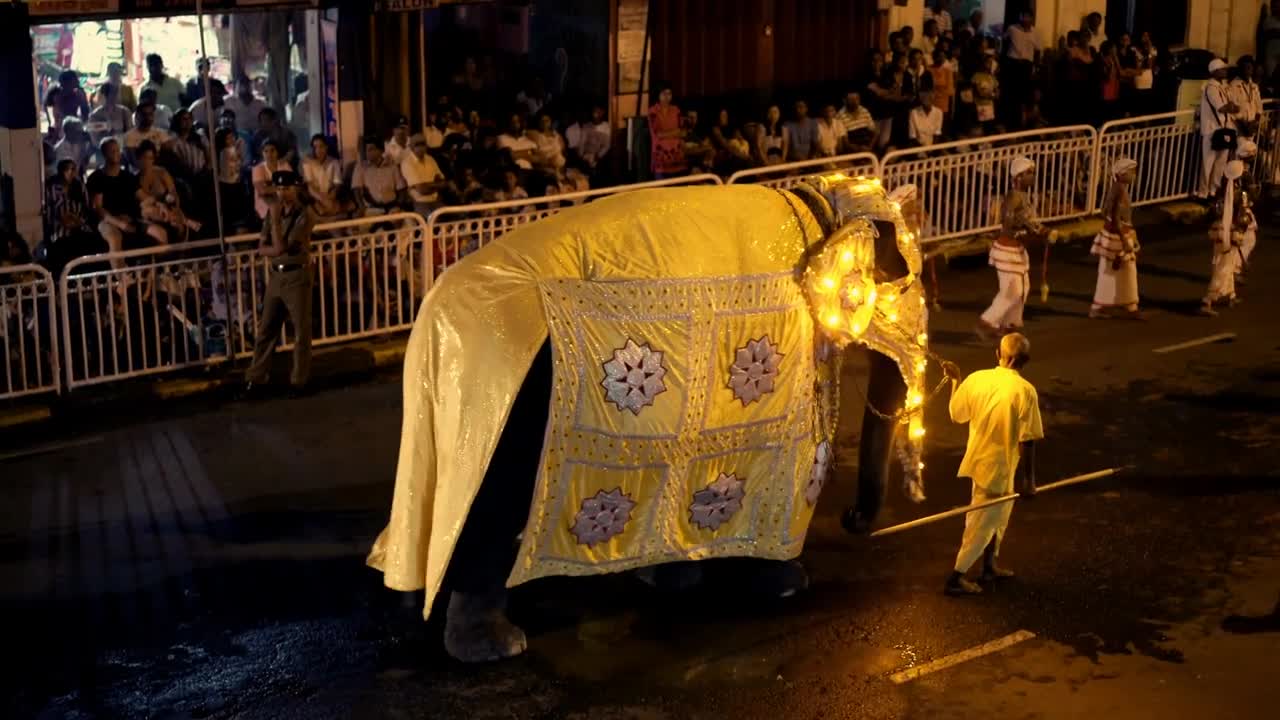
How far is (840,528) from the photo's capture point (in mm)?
10492

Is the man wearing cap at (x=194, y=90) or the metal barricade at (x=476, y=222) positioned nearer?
the metal barricade at (x=476, y=222)

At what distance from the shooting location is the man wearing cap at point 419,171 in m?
15.4

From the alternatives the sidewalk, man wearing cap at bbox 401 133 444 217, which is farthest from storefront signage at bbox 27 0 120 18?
the sidewalk

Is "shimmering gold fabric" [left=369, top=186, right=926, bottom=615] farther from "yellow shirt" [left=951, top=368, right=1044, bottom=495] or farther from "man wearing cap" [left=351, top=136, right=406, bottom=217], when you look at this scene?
"man wearing cap" [left=351, top=136, right=406, bottom=217]

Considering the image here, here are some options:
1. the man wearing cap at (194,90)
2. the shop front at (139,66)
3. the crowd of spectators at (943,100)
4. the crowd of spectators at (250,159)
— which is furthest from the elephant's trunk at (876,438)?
the man wearing cap at (194,90)

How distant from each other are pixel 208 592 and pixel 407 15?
8.62 meters

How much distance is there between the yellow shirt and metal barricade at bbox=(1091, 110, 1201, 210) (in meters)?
8.84

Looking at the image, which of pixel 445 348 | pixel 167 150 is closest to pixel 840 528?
pixel 445 348

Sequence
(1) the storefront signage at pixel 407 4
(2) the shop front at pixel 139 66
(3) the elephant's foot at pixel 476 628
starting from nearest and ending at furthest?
(3) the elephant's foot at pixel 476 628 → (2) the shop front at pixel 139 66 → (1) the storefront signage at pixel 407 4

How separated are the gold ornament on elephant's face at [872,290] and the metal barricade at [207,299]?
16.7ft

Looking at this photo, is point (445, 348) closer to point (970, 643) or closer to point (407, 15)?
point (970, 643)

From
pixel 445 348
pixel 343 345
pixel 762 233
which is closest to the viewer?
pixel 445 348

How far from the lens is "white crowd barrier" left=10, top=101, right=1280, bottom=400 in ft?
41.5

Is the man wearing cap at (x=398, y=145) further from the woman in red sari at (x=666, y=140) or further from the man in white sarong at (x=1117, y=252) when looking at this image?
the man in white sarong at (x=1117, y=252)
